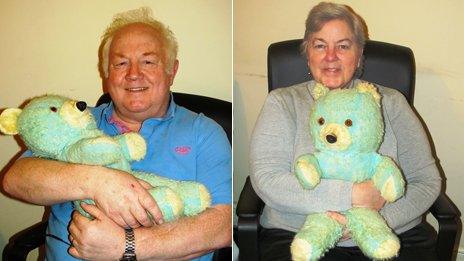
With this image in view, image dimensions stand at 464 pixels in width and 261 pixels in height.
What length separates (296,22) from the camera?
4.72 feet

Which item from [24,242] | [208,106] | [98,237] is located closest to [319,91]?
[208,106]

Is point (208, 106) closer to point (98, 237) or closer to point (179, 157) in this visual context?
point (179, 157)

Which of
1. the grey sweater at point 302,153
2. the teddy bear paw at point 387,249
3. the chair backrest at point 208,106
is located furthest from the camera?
the chair backrest at point 208,106

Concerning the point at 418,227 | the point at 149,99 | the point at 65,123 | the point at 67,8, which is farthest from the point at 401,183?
the point at 67,8

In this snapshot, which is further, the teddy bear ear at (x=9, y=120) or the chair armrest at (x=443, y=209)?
the chair armrest at (x=443, y=209)

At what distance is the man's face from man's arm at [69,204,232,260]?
1.01ft

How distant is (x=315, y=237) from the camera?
36.0 inches

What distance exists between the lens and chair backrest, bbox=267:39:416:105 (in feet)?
4.26

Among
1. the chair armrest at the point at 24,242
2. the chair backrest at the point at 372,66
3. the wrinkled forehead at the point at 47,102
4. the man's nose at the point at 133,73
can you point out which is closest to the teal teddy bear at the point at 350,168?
the chair backrest at the point at 372,66

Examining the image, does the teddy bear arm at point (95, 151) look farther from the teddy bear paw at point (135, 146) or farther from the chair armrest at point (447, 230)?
the chair armrest at point (447, 230)

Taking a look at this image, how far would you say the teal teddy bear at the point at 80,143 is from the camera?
0.90 meters

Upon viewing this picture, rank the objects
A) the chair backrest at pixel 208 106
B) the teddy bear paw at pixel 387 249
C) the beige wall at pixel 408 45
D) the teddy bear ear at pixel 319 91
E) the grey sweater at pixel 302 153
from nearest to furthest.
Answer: the teddy bear paw at pixel 387 249
the grey sweater at pixel 302 153
the teddy bear ear at pixel 319 91
the chair backrest at pixel 208 106
the beige wall at pixel 408 45

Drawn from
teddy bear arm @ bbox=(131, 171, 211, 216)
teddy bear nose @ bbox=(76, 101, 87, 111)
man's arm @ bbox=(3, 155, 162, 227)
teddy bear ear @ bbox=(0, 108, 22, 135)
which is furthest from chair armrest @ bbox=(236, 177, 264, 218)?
teddy bear ear @ bbox=(0, 108, 22, 135)

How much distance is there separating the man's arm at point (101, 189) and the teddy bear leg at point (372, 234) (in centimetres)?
46
